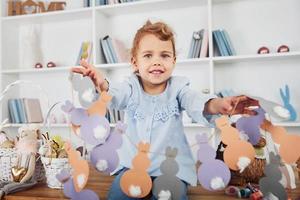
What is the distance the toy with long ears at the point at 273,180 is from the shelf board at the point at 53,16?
1.60 metres

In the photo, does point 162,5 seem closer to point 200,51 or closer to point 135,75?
point 200,51

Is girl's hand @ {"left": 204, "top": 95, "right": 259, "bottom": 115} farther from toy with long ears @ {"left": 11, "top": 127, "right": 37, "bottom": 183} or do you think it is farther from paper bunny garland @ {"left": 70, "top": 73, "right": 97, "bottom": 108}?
toy with long ears @ {"left": 11, "top": 127, "right": 37, "bottom": 183}

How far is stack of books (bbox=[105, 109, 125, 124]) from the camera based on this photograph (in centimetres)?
74

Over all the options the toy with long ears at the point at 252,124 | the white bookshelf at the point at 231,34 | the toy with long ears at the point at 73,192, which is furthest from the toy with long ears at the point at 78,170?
the white bookshelf at the point at 231,34

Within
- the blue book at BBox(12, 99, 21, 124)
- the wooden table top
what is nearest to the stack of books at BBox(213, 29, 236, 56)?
the wooden table top

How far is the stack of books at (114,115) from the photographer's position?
0.74m

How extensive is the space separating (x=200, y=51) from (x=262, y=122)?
108cm

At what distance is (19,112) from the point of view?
2189mm

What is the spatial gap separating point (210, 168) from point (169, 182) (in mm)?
90

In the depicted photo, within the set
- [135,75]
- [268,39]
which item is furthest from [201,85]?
[135,75]

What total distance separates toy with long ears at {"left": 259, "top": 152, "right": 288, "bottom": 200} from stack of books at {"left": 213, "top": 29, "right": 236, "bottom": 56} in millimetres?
1228

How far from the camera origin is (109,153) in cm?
70

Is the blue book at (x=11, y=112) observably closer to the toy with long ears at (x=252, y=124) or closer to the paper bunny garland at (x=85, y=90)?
the paper bunny garland at (x=85, y=90)

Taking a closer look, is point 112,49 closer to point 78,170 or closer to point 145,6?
point 145,6
